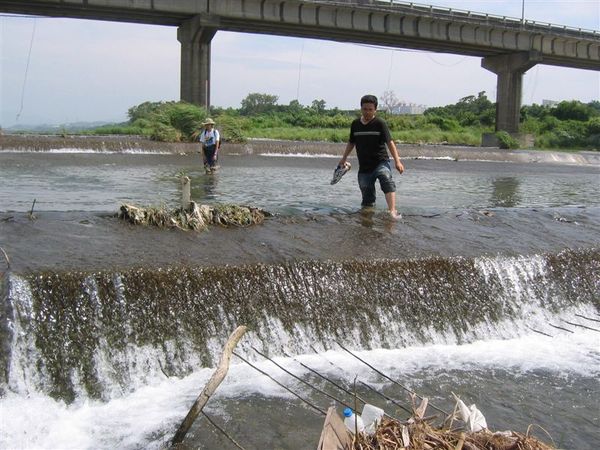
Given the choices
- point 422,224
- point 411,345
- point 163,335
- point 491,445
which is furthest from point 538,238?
point 491,445

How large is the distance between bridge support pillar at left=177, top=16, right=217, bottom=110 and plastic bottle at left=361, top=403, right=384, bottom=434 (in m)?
37.3

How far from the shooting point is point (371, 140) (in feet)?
31.2

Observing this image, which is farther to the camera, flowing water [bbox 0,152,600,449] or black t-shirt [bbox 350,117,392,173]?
black t-shirt [bbox 350,117,392,173]

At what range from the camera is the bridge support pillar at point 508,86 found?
47.9 metres

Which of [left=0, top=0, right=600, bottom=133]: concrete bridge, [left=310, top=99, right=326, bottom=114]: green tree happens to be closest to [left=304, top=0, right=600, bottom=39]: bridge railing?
[left=0, top=0, right=600, bottom=133]: concrete bridge

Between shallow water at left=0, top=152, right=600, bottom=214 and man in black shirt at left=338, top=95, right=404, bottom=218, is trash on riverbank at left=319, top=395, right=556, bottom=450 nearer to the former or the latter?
man in black shirt at left=338, top=95, right=404, bottom=218

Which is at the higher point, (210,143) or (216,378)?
(210,143)

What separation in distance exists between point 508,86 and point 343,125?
13.1m

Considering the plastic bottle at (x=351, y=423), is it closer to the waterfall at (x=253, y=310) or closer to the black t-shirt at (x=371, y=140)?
the waterfall at (x=253, y=310)

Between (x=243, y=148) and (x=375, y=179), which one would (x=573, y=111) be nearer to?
(x=243, y=148)

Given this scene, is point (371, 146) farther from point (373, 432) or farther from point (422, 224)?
point (373, 432)

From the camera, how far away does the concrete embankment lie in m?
24.3

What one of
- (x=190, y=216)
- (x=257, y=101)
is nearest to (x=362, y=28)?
(x=190, y=216)

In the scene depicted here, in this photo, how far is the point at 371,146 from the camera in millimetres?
9555
